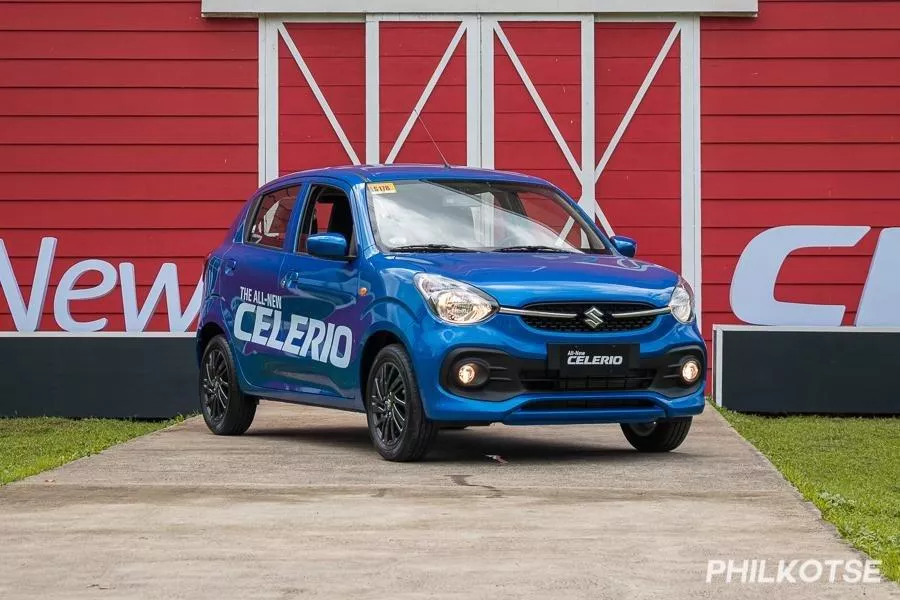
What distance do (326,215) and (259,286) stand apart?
71cm

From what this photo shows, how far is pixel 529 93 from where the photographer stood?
15398mm

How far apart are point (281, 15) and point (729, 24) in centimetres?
413

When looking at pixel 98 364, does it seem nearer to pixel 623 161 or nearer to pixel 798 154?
pixel 623 161

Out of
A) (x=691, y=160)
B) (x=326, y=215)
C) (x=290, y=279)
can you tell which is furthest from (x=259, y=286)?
(x=691, y=160)

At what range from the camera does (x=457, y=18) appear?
15.4 meters

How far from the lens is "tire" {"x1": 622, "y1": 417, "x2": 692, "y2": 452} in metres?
9.40

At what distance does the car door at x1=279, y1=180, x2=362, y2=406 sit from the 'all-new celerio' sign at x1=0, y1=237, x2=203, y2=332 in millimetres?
5426

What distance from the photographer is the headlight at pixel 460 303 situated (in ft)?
27.8

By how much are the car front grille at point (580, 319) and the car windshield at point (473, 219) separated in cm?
88

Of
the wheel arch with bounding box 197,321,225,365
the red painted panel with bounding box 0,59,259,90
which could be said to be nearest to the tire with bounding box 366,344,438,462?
the wheel arch with bounding box 197,321,225,365

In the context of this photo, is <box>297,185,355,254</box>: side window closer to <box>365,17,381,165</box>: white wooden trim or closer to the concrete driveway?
the concrete driveway

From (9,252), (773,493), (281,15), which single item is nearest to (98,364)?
(9,252)

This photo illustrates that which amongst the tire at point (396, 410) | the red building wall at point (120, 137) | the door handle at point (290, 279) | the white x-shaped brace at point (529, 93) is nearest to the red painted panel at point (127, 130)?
the red building wall at point (120, 137)

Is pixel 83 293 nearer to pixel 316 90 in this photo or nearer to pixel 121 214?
pixel 121 214
